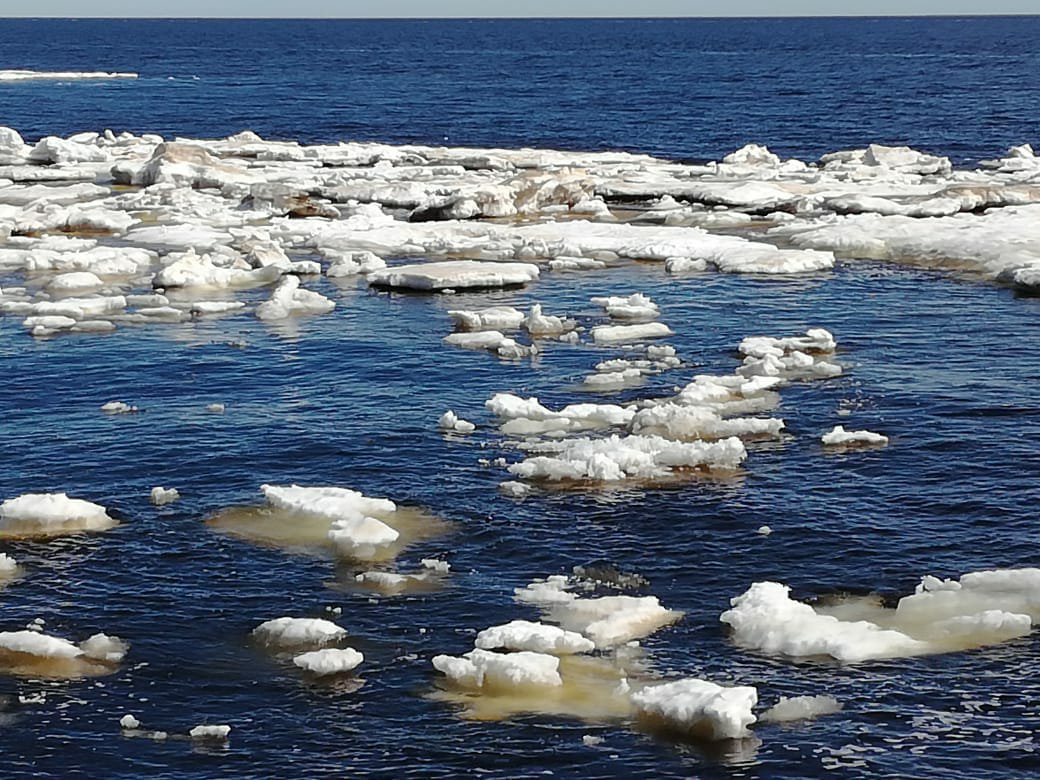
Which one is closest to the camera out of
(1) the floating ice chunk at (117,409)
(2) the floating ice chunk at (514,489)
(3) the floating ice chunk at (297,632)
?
(3) the floating ice chunk at (297,632)

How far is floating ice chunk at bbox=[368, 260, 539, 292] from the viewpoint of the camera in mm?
38750

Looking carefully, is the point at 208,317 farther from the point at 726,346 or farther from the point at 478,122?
the point at 478,122

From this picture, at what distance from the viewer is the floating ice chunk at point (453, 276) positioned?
38750 millimetres

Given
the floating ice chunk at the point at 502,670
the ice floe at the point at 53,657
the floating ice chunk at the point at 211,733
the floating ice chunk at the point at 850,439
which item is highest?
the floating ice chunk at the point at 850,439

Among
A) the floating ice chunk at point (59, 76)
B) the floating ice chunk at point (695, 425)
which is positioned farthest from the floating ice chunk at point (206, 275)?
the floating ice chunk at point (59, 76)

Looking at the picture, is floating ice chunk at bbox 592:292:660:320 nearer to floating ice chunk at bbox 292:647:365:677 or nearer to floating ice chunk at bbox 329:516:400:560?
floating ice chunk at bbox 329:516:400:560

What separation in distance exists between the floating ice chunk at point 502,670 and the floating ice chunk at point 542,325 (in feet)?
55.6

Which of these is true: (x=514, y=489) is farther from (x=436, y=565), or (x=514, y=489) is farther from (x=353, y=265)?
(x=353, y=265)

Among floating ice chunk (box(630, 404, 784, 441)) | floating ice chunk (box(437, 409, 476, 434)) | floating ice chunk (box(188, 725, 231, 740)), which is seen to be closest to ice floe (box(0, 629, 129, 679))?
floating ice chunk (box(188, 725, 231, 740))

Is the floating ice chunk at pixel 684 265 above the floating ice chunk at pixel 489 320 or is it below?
above

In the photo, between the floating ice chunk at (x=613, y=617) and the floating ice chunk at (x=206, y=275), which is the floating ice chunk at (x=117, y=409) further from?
the floating ice chunk at (x=613, y=617)

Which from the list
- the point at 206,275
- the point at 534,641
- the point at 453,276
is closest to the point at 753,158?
the point at 453,276

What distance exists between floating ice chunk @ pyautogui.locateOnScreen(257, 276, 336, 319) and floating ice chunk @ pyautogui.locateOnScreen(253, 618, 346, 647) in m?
18.3

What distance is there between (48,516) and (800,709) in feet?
37.7
